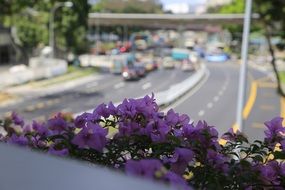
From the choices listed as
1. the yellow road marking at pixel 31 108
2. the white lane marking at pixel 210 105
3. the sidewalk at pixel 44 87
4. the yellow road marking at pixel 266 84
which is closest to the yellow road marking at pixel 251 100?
the yellow road marking at pixel 266 84

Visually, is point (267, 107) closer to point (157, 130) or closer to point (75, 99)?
point (75, 99)

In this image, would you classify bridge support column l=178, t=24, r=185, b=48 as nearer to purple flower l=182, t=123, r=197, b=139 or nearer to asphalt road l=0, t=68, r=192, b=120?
asphalt road l=0, t=68, r=192, b=120

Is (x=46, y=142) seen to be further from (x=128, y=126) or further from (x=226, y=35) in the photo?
(x=226, y=35)

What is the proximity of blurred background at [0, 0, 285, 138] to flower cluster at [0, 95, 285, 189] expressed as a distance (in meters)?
5.52

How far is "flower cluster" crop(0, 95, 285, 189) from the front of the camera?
Result: 2.55m

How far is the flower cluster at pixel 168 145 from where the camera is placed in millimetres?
2553

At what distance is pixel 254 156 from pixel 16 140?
1.32m

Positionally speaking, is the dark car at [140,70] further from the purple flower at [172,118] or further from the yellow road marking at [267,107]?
the purple flower at [172,118]

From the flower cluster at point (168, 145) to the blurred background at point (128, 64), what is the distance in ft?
18.1

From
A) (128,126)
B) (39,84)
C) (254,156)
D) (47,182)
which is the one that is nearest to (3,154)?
(47,182)

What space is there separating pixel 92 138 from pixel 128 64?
49.4 m

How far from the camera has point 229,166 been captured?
8.62 ft

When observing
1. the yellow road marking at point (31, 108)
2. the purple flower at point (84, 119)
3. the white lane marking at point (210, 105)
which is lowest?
the white lane marking at point (210, 105)

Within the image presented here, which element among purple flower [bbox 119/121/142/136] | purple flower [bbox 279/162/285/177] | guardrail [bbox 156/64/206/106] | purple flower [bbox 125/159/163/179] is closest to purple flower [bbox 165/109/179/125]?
purple flower [bbox 119/121/142/136]
